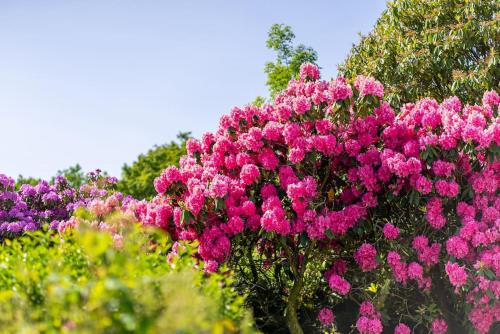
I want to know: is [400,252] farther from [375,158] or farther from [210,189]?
[210,189]

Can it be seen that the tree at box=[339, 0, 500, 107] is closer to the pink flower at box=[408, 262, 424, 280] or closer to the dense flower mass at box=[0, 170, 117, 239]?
the dense flower mass at box=[0, 170, 117, 239]

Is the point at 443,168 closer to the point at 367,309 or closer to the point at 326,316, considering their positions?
the point at 367,309

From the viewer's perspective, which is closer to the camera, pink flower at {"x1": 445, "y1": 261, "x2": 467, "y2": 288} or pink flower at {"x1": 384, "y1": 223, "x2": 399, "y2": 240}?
pink flower at {"x1": 445, "y1": 261, "x2": 467, "y2": 288}

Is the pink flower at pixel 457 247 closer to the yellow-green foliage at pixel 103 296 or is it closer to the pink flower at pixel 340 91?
the pink flower at pixel 340 91

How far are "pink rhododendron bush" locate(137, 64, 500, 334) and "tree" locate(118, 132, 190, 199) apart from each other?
20165mm

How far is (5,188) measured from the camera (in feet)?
32.4

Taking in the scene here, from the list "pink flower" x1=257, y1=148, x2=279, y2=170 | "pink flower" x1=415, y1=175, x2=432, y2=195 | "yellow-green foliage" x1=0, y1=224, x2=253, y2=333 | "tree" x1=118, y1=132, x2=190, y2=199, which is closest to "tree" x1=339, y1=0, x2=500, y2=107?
"pink flower" x1=415, y1=175, x2=432, y2=195

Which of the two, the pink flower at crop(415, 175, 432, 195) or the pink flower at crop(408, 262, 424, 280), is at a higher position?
the pink flower at crop(415, 175, 432, 195)

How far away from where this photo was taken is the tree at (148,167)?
87.8 ft

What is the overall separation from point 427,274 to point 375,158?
1.32 meters

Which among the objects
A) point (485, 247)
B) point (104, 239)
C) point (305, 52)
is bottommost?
point (104, 239)

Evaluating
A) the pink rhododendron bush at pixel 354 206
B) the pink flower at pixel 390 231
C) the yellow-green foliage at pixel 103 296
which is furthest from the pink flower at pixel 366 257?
the yellow-green foliage at pixel 103 296

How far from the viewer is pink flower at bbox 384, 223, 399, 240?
5.99m

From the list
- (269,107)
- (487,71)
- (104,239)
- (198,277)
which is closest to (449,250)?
(269,107)
